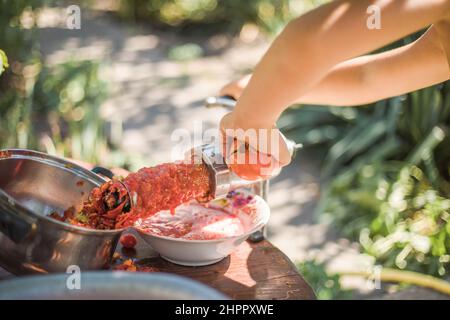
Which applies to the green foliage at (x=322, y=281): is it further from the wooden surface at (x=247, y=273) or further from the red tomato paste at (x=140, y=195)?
the red tomato paste at (x=140, y=195)

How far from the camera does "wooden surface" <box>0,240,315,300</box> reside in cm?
148

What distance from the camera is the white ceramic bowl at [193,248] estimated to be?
1.51 metres

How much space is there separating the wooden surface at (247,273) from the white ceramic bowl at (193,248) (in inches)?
0.9

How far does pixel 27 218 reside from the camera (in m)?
1.21

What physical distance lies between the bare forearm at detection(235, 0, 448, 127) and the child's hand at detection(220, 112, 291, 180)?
0.15 meters

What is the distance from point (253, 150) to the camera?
1.41 metres

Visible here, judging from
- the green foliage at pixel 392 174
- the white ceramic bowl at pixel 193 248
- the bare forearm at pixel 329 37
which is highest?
the bare forearm at pixel 329 37

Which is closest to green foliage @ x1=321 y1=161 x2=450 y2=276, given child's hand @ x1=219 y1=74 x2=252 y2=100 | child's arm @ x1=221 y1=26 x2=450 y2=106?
child's arm @ x1=221 y1=26 x2=450 y2=106

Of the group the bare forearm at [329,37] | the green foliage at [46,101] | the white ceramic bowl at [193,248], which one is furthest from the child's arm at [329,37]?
the green foliage at [46,101]

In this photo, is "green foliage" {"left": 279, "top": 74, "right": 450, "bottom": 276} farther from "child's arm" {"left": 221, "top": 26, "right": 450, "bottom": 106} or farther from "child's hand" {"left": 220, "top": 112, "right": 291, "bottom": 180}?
"child's hand" {"left": 220, "top": 112, "right": 291, "bottom": 180}

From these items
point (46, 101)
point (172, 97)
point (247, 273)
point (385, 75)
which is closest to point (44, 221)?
point (247, 273)

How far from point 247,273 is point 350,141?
2.39 m

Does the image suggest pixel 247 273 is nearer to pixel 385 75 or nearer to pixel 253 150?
pixel 253 150

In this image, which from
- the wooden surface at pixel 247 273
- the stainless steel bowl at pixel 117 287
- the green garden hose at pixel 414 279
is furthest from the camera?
the green garden hose at pixel 414 279
